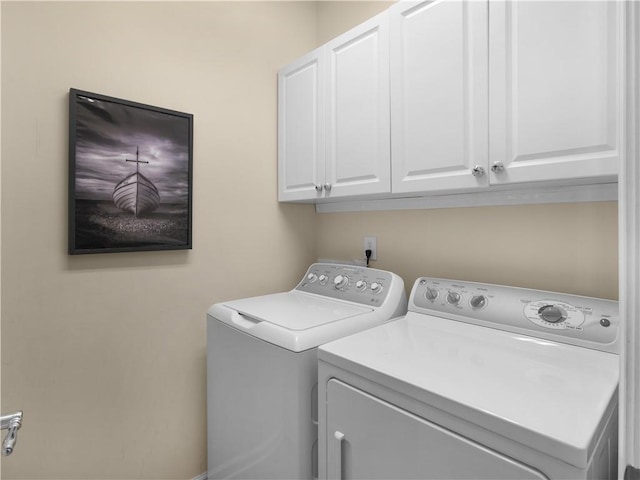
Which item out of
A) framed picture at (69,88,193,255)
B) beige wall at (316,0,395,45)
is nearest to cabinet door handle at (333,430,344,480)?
framed picture at (69,88,193,255)

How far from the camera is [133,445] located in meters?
1.56

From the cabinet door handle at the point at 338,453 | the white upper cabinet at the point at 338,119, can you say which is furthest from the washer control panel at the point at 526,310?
the cabinet door handle at the point at 338,453

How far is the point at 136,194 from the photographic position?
153 cm

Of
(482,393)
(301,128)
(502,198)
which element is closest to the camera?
(482,393)

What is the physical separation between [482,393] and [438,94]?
102 cm

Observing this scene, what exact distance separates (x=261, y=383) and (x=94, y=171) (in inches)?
42.6

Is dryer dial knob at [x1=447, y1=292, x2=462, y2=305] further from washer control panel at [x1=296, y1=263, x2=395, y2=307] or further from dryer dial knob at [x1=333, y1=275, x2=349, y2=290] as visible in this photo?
dryer dial knob at [x1=333, y1=275, x2=349, y2=290]

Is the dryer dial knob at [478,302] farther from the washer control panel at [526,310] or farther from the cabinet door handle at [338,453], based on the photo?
the cabinet door handle at [338,453]

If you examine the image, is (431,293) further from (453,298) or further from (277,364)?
(277,364)

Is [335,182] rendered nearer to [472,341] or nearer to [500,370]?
[472,341]

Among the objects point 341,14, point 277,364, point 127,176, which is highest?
point 341,14

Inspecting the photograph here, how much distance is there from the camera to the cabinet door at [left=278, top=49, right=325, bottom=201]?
175 cm

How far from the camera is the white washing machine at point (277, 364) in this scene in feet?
3.70

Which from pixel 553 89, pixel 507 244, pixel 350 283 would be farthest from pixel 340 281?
pixel 553 89
